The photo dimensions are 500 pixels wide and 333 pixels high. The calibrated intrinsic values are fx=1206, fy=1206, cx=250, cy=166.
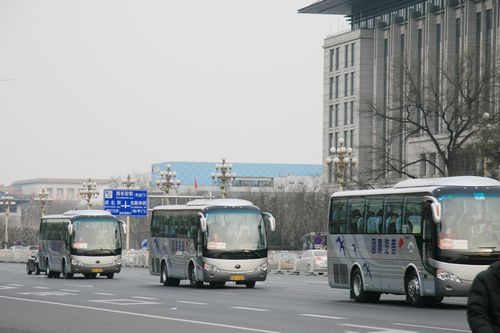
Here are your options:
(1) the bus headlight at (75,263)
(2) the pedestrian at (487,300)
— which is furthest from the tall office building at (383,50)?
(2) the pedestrian at (487,300)

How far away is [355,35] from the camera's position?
416 ft

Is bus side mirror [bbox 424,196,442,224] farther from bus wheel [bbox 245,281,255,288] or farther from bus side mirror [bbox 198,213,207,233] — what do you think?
bus wheel [bbox 245,281,255,288]

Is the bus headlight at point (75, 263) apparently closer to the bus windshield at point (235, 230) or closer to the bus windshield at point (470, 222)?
the bus windshield at point (235, 230)

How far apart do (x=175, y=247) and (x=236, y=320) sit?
18416 millimetres

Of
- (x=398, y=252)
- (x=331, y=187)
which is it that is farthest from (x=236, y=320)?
(x=331, y=187)

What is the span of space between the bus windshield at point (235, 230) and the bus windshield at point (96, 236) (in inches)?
488

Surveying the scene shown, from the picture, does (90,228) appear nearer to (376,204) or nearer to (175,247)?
(175,247)

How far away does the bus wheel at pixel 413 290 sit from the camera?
84.8ft

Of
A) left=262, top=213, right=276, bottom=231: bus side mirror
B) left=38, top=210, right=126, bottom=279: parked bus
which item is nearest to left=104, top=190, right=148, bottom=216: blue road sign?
left=38, top=210, right=126, bottom=279: parked bus

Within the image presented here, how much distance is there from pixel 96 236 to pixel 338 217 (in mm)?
20873

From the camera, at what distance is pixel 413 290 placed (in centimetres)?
2606

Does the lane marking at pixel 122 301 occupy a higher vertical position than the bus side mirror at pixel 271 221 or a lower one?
lower

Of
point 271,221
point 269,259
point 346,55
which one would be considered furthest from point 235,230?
point 346,55

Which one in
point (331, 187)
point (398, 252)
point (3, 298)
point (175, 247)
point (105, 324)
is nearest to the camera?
point (105, 324)
